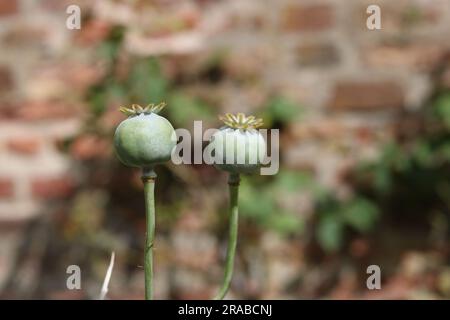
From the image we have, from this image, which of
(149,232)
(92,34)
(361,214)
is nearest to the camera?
(149,232)

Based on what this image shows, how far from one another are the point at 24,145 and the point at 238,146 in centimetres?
148

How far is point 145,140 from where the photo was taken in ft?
1.93

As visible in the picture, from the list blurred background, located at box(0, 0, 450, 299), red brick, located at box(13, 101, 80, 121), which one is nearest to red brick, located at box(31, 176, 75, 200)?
blurred background, located at box(0, 0, 450, 299)

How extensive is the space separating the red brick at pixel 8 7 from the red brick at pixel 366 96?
0.90 m

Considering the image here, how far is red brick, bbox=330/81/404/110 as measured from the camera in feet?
6.23

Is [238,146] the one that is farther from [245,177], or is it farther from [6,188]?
[6,188]

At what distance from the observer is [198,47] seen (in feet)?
6.36

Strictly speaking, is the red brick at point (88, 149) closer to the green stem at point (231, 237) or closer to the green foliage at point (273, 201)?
the green foliage at point (273, 201)

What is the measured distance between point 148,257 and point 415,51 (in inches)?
58.0

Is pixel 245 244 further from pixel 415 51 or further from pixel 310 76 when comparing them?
pixel 415 51

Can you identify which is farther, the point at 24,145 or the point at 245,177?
the point at 24,145

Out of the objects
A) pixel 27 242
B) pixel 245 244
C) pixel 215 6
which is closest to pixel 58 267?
pixel 27 242

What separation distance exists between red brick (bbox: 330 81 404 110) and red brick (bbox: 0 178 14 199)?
0.89 metres

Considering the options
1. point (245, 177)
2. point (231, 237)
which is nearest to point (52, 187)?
point (245, 177)
